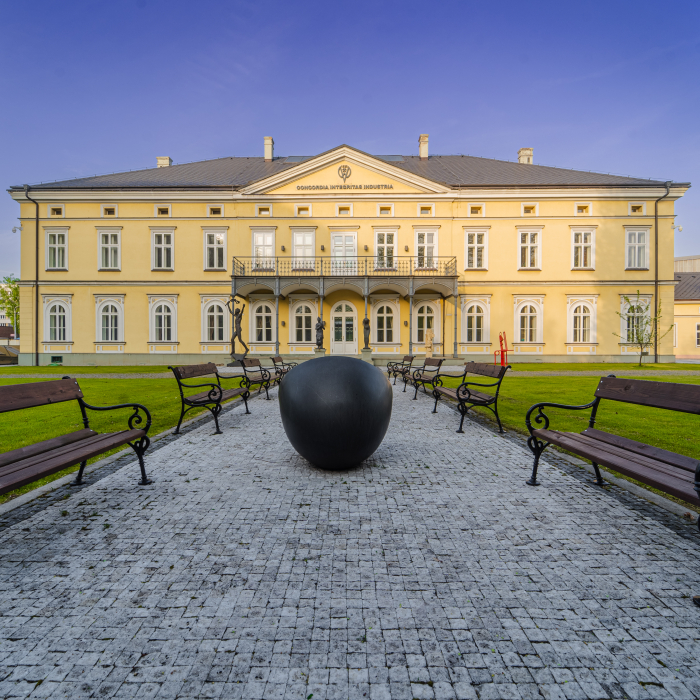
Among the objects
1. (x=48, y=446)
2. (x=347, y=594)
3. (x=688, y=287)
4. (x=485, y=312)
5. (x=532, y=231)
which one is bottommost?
(x=347, y=594)

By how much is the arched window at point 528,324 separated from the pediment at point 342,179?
8973 millimetres

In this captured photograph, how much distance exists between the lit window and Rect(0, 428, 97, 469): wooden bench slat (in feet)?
69.4

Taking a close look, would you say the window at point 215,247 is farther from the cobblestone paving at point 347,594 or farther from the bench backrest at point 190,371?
the cobblestone paving at point 347,594

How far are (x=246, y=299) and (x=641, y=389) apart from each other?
73.2 feet

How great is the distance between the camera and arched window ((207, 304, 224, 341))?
24.0 meters

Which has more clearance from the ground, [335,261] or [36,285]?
[335,261]

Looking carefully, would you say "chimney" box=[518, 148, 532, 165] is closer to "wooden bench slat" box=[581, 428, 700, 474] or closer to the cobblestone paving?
"wooden bench slat" box=[581, 428, 700, 474]

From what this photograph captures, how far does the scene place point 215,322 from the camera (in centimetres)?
2394

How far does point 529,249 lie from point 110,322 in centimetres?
2599

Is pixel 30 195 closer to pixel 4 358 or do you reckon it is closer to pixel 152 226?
pixel 152 226

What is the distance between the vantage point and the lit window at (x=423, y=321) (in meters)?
24.1

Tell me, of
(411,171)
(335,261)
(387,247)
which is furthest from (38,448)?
(411,171)

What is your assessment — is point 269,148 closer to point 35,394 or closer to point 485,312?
point 485,312

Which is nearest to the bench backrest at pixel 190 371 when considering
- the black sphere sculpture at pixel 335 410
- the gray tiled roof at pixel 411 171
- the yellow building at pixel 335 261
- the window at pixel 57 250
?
the black sphere sculpture at pixel 335 410
